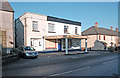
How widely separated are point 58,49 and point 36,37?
5899 mm

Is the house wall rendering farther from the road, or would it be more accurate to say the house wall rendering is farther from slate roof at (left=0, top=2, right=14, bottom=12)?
the road

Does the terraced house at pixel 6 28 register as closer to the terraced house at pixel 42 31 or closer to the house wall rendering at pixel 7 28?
the house wall rendering at pixel 7 28

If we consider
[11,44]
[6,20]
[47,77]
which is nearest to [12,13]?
[6,20]

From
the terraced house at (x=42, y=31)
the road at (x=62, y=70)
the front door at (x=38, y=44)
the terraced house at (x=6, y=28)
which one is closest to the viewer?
the road at (x=62, y=70)

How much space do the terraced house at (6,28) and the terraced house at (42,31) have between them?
3.07 m

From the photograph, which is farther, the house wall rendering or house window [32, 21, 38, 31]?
house window [32, 21, 38, 31]

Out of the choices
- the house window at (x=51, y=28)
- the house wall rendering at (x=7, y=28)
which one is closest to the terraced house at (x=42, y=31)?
the house window at (x=51, y=28)

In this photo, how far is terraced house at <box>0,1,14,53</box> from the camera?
620 inches

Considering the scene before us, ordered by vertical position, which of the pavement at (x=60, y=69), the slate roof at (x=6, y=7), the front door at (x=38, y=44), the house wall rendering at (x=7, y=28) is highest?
the slate roof at (x=6, y=7)

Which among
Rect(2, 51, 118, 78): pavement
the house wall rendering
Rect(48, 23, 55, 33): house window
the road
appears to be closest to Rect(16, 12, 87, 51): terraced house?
Rect(48, 23, 55, 33): house window

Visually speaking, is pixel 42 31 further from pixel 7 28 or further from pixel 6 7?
pixel 6 7

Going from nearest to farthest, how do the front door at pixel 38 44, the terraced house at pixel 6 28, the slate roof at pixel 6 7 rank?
the terraced house at pixel 6 28
the slate roof at pixel 6 7
the front door at pixel 38 44

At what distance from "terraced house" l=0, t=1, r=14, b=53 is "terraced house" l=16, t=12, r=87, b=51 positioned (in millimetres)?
3071

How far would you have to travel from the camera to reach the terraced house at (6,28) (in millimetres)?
15751
